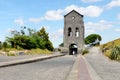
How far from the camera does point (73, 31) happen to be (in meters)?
87.4

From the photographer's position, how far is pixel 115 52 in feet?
133

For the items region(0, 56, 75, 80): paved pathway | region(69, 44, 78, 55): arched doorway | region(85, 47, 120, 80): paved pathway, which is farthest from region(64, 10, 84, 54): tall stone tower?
region(0, 56, 75, 80): paved pathway

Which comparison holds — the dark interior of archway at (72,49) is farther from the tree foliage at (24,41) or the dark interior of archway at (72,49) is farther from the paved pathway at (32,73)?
the paved pathway at (32,73)

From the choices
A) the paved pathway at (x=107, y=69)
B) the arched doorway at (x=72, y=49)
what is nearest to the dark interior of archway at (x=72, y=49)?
the arched doorway at (x=72, y=49)

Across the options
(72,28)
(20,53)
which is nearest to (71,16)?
(72,28)

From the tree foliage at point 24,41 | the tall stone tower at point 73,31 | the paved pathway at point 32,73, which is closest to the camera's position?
the paved pathway at point 32,73

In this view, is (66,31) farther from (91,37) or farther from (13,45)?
(91,37)

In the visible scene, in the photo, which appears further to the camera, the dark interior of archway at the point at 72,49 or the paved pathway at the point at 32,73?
the dark interior of archway at the point at 72,49

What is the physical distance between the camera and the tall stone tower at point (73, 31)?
87188 mm

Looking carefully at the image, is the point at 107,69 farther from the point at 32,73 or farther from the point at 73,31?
the point at 73,31

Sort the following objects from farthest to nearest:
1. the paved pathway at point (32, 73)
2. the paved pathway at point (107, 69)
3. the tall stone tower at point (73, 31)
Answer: the tall stone tower at point (73, 31) < the paved pathway at point (107, 69) < the paved pathway at point (32, 73)

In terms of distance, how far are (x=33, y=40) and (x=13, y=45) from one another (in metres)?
6.35

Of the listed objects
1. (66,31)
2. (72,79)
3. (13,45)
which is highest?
(66,31)

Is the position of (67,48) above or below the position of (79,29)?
below
